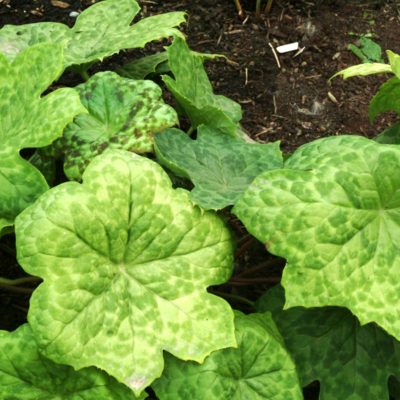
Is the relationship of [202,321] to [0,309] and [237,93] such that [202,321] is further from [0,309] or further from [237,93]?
[237,93]

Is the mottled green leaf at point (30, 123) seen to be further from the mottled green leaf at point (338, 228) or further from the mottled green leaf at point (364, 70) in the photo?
the mottled green leaf at point (364, 70)

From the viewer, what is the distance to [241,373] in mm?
1466

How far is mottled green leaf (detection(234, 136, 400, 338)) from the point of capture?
1.38 meters

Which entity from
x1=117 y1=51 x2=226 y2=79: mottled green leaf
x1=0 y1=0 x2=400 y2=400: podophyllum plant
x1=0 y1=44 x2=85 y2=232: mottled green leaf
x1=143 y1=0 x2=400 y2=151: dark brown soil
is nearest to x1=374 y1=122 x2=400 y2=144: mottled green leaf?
x1=0 y1=0 x2=400 y2=400: podophyllum plant

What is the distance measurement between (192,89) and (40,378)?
83 centimetres

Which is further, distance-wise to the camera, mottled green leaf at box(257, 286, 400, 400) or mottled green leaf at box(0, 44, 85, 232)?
mottled green leaf at box(257, 286, 400, 400)

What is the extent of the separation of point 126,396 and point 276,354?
335 mm

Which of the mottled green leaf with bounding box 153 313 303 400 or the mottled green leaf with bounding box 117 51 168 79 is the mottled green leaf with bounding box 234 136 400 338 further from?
the mottled green leaf with bounding box 117 51 168 79

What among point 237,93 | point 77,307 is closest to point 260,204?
point 77,307

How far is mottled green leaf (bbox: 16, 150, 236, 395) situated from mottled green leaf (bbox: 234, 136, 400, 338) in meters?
0.15

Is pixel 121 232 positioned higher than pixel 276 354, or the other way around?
pixel 121 232

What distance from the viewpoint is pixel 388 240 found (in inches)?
55.4

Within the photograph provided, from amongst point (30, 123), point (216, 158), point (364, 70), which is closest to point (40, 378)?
point (30, 123)

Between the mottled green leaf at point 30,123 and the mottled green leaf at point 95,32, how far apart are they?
9.9 inches
